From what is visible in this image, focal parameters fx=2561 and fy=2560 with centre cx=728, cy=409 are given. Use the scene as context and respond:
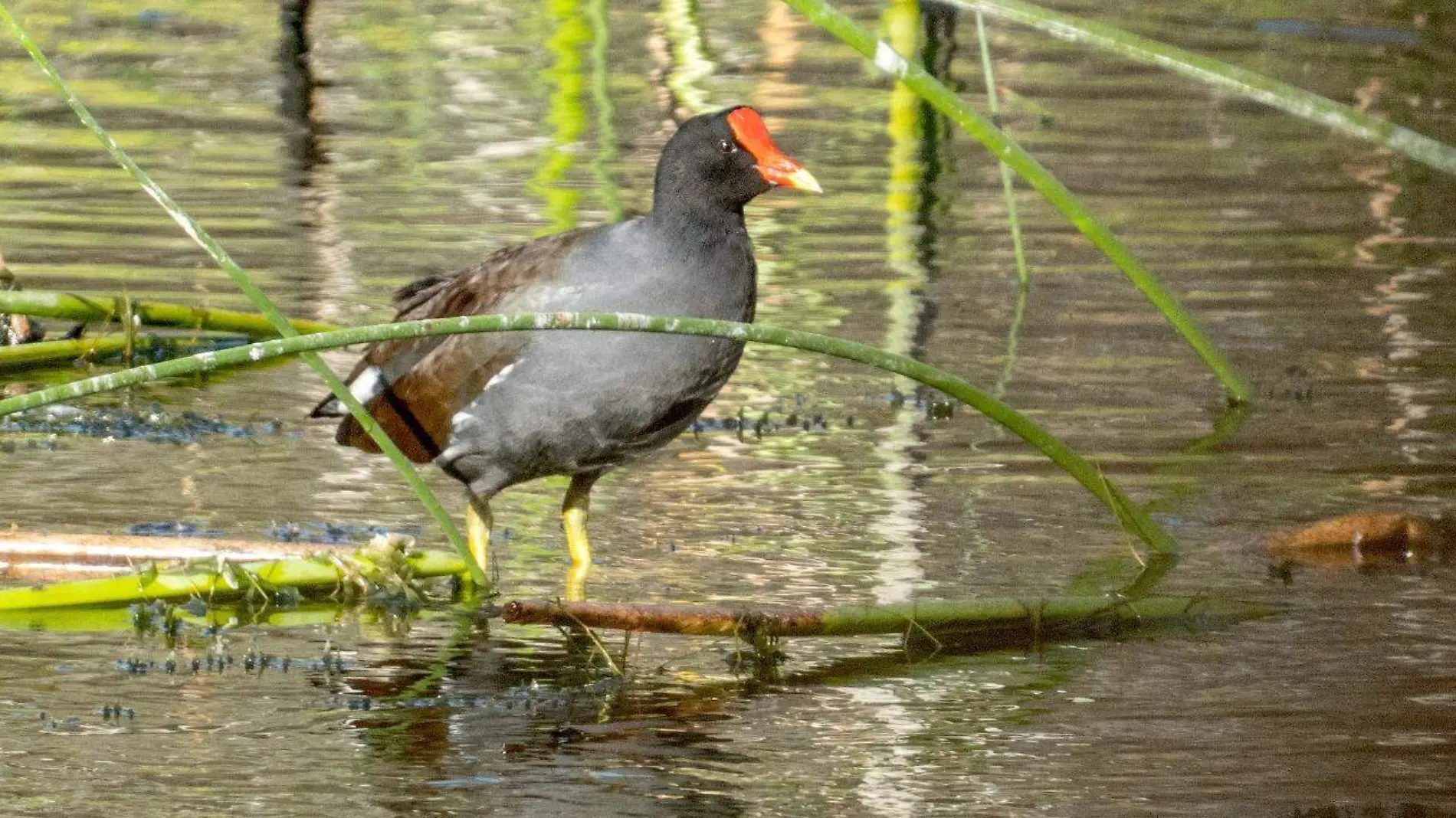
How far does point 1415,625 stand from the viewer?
5.41 meters

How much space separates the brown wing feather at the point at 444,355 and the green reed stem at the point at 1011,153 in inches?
36.0

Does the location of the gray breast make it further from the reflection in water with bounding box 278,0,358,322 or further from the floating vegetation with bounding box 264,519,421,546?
the reflection in water with bounding box 278,0,358,322

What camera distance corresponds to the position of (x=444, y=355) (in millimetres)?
5848

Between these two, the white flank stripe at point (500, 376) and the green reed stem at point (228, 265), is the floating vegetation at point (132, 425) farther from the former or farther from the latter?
the green reed stem at point (228, 265)

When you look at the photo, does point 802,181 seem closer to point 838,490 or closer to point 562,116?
point 838,490

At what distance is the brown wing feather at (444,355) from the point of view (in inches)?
223

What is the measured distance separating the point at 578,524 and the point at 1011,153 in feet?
4.75

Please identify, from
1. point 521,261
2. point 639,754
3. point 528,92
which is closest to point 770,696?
point 639,754

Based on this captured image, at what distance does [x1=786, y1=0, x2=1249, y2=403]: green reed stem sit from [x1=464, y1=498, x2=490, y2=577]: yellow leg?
1.42m

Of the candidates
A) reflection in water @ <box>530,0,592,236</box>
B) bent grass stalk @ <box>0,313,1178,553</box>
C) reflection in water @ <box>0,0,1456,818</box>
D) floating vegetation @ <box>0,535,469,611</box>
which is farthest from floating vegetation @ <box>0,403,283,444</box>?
reflection in water @ <box>530,0,592,236</box>

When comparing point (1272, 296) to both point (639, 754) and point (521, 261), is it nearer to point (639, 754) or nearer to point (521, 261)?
point (521, 261)

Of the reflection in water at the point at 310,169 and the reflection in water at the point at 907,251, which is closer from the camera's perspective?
the reflection in water at the point at 907,251

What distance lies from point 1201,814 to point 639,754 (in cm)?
97

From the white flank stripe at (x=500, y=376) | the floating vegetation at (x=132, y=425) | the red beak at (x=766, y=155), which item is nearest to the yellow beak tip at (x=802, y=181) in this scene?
the red beak at (x=766, y=155)
